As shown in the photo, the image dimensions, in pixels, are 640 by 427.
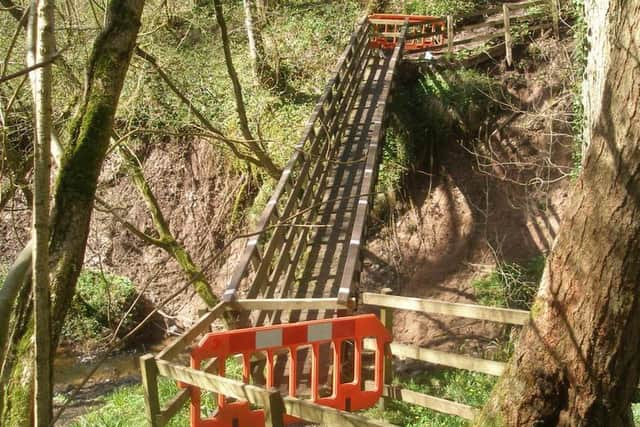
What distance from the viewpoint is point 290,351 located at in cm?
515

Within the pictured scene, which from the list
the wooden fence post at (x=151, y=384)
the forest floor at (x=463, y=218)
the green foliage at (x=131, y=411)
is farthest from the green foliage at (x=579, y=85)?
the wooden fence post at (x=151, y=384)

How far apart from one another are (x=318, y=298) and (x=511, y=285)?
16.9 feet

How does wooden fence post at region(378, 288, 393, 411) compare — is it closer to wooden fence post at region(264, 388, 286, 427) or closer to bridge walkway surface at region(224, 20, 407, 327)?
bridge walkway surface at region(224, 20, 407, 327)

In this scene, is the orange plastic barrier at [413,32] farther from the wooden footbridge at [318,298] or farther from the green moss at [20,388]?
the green moss at [20,388]

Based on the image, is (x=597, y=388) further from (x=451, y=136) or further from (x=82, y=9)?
(x=82, y=9)

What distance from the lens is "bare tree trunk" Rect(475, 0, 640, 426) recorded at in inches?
120

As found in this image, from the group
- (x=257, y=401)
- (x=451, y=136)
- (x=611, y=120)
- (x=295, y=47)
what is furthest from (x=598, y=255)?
(x=295, y=47)

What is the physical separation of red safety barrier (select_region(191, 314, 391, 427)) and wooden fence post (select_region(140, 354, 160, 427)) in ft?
0.93

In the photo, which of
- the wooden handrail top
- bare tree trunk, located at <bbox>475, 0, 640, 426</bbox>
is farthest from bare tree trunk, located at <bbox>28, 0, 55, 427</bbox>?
the wooden handrail top

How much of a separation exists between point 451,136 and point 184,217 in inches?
263

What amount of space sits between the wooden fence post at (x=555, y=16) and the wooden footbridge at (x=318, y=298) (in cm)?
49

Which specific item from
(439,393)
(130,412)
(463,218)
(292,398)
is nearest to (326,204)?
(439,393)

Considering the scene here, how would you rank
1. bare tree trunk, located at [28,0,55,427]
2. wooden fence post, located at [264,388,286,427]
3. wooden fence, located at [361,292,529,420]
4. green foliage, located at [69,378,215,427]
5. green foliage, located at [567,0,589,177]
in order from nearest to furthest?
bare tree trunk, located at [28,0,55,427]
wooden fence post, located at [264,388,286,427]
wooden fence, located at [361,292,529,420]
green foliage, located at [69,378,215,427]
green foliage, located at [567,0,589,177]

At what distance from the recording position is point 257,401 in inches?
135
